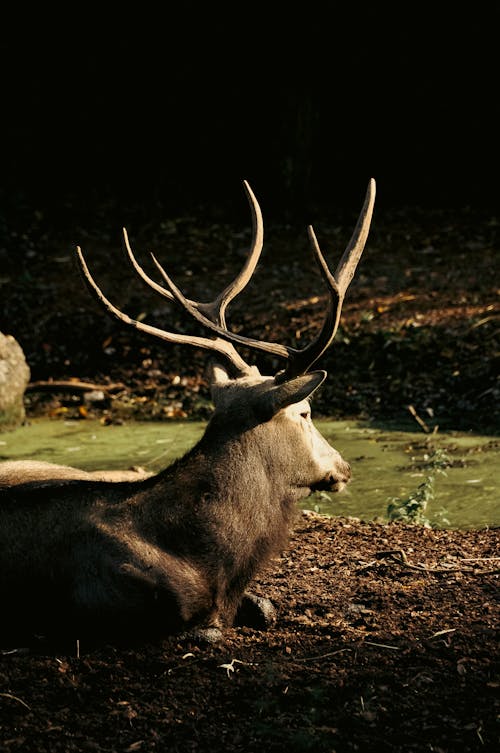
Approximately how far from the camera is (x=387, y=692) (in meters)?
4.10

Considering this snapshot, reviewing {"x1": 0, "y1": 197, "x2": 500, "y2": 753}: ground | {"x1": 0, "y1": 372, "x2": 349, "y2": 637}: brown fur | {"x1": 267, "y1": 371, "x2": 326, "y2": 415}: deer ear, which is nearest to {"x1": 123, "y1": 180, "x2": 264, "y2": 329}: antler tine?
{"x1": 0, "y1": 372, "x2": 349, "y2": 637}: brown fur

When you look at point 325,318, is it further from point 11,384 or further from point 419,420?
point 11,384

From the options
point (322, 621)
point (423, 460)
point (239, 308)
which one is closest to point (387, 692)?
point (322, 621)

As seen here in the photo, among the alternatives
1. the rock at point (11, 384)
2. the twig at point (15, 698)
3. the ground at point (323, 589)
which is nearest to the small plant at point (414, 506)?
the ground at point (323, 589)

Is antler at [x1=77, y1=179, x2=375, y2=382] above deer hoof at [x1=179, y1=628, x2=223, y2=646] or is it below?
above

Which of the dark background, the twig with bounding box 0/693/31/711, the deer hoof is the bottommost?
the twig with bounding box 0/693/31/711

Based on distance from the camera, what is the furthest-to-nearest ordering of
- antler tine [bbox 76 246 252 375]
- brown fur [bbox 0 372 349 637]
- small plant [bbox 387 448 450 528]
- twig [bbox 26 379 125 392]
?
twig [bbox 26 379 125 392] < small plant [bbox 387 448 450 528] < antler tine [bbox 76 246 252 375] < brown fur [bbox 0 372 349 637]

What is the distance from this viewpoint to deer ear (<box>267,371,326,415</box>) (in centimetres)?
466

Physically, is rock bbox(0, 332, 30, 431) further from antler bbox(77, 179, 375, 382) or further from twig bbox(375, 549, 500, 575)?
twig bbox(375, 549, 500, 575)

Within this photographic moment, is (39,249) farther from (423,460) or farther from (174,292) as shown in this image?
(174,292)

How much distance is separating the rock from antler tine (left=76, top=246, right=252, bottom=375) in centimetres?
473

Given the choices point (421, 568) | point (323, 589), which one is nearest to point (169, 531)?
point (323, 589)

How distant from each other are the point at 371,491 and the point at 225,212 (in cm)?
820

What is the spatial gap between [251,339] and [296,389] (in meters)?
0.59
